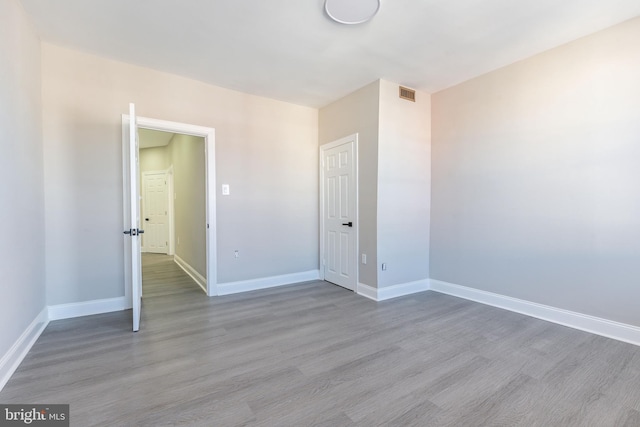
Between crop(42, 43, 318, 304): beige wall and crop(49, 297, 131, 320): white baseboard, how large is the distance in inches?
2.5

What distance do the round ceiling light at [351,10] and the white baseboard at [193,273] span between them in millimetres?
3492

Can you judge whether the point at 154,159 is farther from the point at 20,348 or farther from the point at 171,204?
the point at 20,348

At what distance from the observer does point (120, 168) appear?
313 cm

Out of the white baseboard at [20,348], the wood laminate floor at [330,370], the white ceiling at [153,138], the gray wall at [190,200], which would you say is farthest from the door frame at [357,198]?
the white ceiling at [153,138]

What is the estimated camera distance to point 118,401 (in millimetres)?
1677

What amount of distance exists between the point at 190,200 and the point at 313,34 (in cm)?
344

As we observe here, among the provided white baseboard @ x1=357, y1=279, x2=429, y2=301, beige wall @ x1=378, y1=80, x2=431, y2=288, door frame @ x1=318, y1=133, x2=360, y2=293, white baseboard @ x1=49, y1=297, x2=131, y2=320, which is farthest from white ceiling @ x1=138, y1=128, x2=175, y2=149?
white baseboard @ x1=357, y1=279, x2=429, y2=301

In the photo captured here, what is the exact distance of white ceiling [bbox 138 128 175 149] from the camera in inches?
232

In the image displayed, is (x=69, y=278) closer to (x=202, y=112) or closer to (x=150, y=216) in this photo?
(x=202, y=112)

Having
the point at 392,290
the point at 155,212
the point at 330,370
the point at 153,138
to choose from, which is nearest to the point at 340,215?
the point at 392,290

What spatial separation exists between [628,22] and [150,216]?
29.1 feet

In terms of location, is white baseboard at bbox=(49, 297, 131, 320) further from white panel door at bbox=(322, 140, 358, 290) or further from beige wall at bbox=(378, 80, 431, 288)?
beige wall at bbox=(378, 80, 431, 288)

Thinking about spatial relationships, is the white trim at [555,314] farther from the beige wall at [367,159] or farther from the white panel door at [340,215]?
the white panel door at [340,215]

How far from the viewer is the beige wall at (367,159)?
11.7 feet
